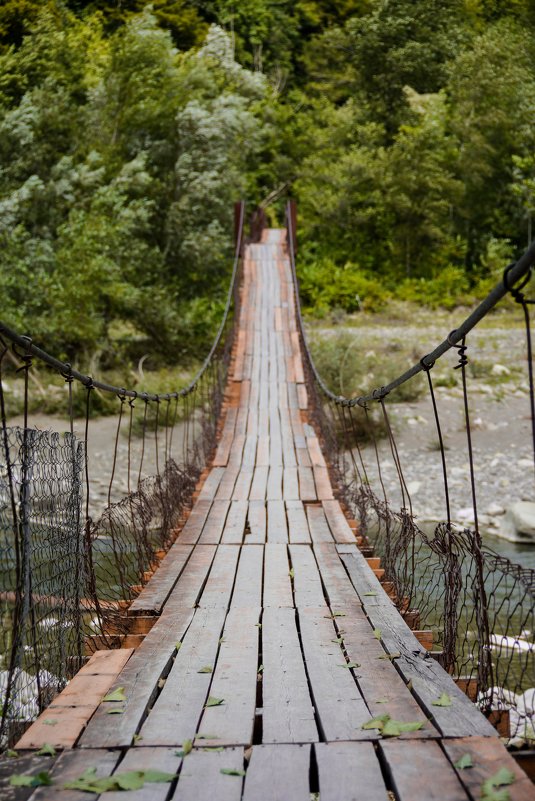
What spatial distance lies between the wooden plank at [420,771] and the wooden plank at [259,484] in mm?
2487

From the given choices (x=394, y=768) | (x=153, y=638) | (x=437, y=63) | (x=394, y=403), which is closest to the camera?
(x=394, y=768)

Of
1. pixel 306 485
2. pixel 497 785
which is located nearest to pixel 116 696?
pixel 497 785

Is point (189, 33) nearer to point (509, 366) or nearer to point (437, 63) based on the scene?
point (437, 63)

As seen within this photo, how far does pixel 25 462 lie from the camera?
1.43m

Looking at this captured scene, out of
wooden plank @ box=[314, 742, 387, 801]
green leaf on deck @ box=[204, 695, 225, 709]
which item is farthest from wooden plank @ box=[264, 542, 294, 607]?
wooden plank @ box=[314, 742, 387, 801]

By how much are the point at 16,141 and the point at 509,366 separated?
22.3ft

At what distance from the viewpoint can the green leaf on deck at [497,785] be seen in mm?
1082

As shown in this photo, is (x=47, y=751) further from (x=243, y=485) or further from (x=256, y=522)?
(x=243, y=485)

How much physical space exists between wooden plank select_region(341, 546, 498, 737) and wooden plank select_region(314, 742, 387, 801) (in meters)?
0.15

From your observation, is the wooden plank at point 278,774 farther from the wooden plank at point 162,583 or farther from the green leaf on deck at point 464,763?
the wooden plank at point 162,583

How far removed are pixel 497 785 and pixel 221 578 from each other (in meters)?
1.41

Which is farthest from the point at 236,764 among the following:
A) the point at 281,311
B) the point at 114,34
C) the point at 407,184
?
the point at 407,184

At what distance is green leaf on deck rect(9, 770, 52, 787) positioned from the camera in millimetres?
1165

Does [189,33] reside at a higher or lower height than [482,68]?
higher
